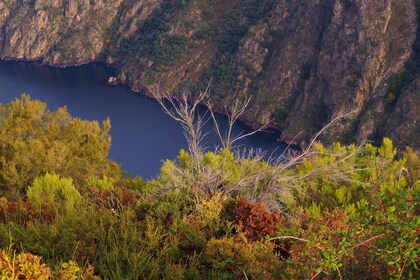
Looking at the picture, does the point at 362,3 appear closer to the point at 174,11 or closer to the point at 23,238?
Result: the point at 174,11

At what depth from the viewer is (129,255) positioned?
8.98 m

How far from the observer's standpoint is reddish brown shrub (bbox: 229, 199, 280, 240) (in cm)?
1112

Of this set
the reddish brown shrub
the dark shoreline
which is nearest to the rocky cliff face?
the dark shoreline

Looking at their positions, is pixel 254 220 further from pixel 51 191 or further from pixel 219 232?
pixel 51 191

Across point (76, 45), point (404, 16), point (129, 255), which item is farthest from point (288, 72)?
point (129, 255)

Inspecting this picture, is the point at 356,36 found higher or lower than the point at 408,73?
higher

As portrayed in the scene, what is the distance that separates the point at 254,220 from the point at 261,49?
10361cm

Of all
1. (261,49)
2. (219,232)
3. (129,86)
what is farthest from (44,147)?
(129,86)

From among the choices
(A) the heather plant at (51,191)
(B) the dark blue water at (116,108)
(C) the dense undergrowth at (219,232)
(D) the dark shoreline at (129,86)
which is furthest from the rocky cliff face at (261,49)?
(C) the dense undergrowth at (219,232)

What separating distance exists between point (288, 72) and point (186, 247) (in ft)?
313

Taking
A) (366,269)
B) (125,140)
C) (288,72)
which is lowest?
(125,140)

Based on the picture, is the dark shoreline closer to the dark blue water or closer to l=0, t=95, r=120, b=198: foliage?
the dark blue water

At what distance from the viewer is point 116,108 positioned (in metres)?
96.4

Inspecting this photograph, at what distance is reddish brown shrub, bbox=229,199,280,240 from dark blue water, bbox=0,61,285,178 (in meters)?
50.5
